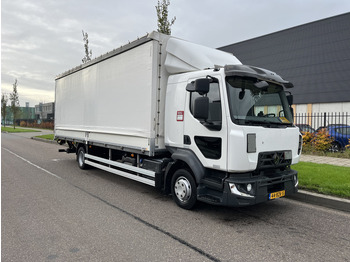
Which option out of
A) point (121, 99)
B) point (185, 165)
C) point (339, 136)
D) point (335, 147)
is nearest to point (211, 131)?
point (185, 165)

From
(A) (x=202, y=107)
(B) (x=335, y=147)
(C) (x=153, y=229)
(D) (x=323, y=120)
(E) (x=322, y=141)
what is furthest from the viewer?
(D) (x=323, y=120)

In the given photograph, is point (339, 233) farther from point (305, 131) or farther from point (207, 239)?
point (305, 131)

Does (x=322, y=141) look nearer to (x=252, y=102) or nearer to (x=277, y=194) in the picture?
(x=277, y=194)

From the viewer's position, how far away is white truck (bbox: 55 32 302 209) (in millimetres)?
4223

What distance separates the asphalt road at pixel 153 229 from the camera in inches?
129

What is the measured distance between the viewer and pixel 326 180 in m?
6.13

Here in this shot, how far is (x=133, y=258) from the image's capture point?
3150mm

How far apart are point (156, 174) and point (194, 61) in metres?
2.36

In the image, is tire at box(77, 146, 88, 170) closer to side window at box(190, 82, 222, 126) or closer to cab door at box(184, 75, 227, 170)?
cab door at box(184, 75, 227, 170)

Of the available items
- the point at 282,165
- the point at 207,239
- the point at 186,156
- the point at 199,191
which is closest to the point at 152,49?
the point at 186,156

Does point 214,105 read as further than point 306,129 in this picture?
No

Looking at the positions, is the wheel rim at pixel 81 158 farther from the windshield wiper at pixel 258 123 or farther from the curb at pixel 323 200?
the curb at pixel 323 200

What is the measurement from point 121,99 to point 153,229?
3388mm

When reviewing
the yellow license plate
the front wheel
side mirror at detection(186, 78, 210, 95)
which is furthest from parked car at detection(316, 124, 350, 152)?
side mirror at detection(186, 78, 210, 95)
